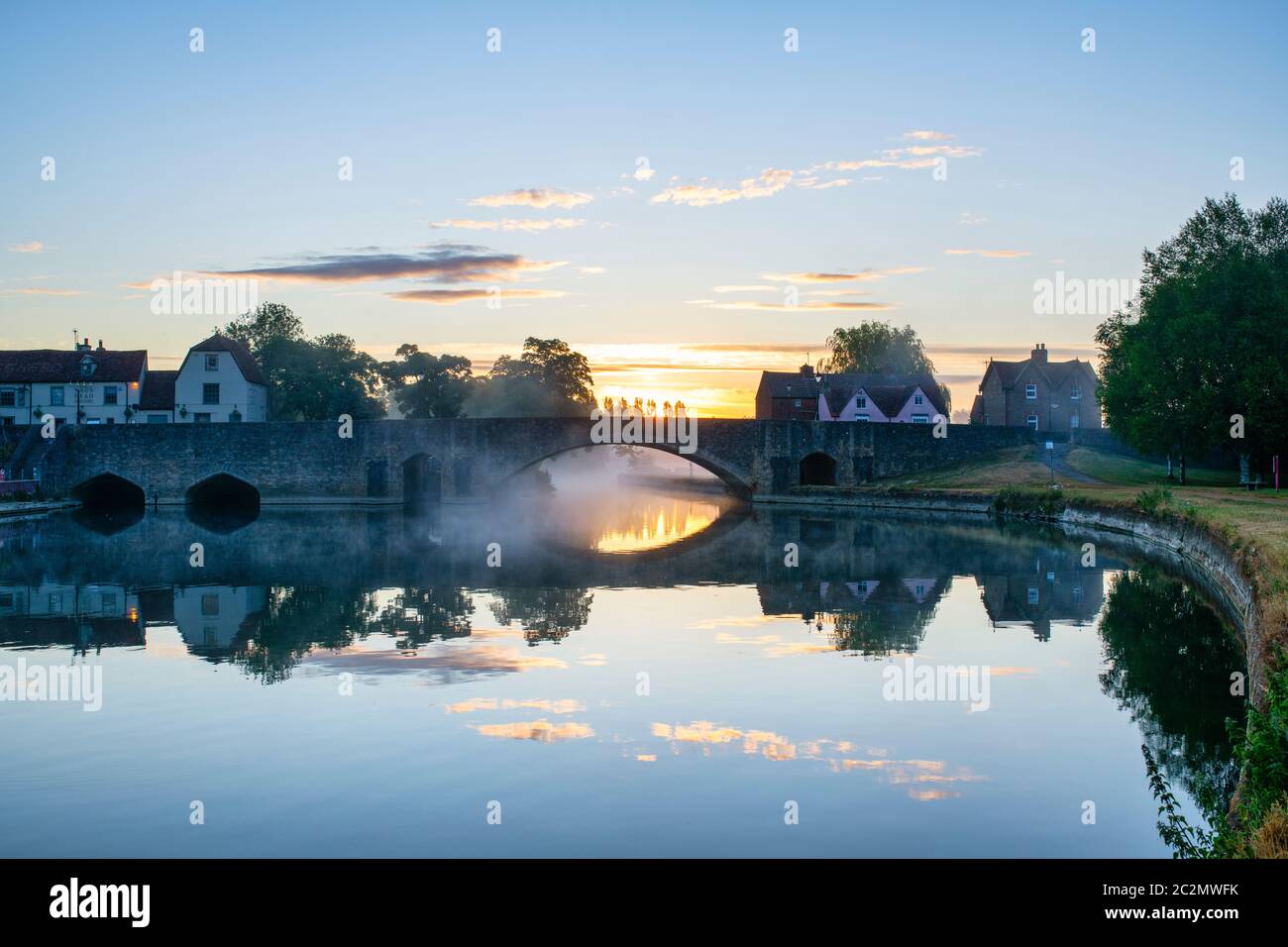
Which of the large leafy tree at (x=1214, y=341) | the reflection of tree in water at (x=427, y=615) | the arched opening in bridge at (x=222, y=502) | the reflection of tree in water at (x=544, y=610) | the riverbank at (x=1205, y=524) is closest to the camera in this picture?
the riverbank at (x=1205, y=524)

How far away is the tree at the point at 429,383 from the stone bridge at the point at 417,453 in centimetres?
2596

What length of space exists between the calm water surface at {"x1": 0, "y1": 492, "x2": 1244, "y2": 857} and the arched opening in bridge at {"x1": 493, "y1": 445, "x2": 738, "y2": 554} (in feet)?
52.9

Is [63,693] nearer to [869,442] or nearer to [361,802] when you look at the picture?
[361,802]

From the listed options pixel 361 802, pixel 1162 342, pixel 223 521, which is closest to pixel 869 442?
pixel 1162 342

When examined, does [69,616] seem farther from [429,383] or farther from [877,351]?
[877,351]

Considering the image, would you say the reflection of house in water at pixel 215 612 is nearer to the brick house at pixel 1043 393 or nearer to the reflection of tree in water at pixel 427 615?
the reflection of tree in water at pixel 427 615

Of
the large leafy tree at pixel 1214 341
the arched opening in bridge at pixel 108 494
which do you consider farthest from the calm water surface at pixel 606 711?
the arched opening in bridge at pixel 108 494

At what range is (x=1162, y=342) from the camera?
2323 inches

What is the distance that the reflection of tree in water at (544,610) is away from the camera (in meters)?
26.7

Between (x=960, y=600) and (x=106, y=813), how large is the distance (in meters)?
23.1

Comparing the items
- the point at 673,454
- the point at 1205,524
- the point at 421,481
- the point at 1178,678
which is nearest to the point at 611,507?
the point at 673,454

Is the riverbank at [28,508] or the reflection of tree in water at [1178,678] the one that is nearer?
the reflection of tree in water at [1178,678]

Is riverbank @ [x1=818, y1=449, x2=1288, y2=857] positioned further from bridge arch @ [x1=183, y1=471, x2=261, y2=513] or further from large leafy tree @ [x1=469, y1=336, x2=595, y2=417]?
large leafy tree @ [x1=469, y1=336, x2=595, y2=417]
